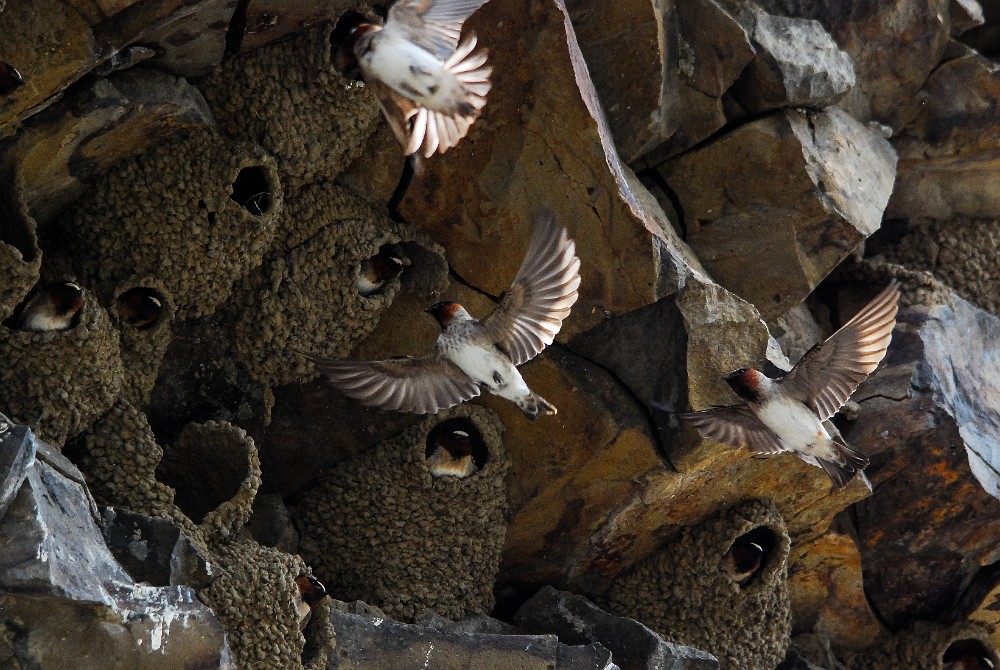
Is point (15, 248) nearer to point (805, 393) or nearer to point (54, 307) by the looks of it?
point (54, 307)

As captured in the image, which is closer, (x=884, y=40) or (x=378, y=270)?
(x=378, y=270)

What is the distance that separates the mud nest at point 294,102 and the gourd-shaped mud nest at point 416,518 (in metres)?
1.77

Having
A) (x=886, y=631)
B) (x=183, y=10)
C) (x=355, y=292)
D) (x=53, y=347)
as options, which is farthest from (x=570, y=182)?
(x=886, y=631)

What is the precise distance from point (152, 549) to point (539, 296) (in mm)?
2304

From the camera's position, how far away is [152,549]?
7.87m

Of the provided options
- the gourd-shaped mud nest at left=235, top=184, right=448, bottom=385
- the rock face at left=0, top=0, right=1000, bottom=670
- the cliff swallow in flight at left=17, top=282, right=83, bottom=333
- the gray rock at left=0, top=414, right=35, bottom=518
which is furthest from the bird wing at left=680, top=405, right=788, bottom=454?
the gray rock at left=0, top=414, right=35, bottom=518

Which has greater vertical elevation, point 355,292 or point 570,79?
point 570,79

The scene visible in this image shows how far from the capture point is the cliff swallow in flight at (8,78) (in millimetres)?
7410

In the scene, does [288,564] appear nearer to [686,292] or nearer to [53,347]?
[53,347]

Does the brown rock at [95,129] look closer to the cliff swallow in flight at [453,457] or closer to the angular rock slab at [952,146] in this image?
the cliff swallow in flight at [453,457]

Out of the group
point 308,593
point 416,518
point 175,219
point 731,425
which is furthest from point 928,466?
point 175,219

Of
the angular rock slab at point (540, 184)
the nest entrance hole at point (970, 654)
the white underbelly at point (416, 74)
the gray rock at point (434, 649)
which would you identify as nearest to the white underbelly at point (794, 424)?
the angular rock slab at point (540, 184)

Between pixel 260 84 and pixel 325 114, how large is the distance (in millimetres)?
382

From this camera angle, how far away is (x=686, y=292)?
30.1ft
